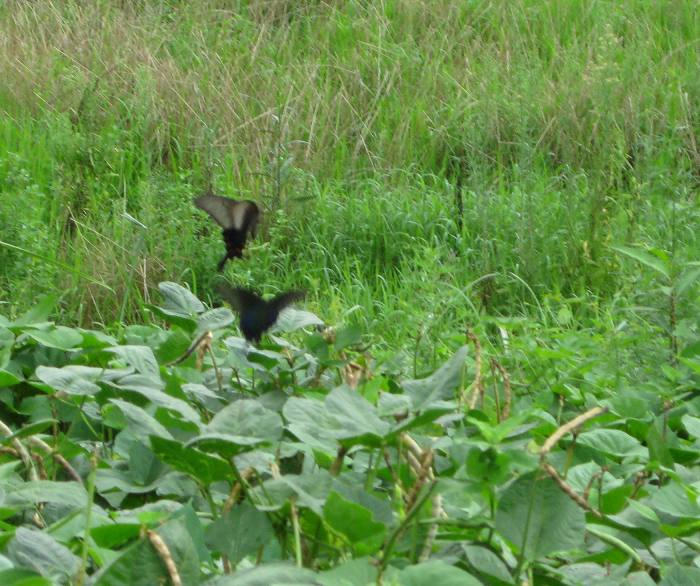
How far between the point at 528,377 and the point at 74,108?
12.8 feet

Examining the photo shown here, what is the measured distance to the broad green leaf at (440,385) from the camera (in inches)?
51.5

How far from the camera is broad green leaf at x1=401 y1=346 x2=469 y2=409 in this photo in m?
1.31

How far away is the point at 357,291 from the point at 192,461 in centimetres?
343

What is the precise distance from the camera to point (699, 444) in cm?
182

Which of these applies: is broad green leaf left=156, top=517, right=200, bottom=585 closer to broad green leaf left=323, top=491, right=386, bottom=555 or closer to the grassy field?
broad green leaf left=323, top=491, right=386, bottom=555

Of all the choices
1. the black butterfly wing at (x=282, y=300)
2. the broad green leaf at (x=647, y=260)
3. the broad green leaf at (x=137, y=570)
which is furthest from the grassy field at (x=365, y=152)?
the broad green leaf at (x=137, y=570)

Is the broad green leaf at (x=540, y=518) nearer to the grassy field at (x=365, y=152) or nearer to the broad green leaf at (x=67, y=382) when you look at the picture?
the broad green leaf at (x=67, y=382)

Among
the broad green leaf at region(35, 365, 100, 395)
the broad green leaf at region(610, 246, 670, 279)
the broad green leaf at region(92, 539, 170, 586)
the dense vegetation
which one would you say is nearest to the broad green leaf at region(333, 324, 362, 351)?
the dense vegetation

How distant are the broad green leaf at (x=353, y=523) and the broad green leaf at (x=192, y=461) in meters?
0.16

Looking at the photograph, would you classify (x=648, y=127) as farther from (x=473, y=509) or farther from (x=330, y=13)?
(x=473, y=509)

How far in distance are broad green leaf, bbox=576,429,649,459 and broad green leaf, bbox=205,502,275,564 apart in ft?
2.09

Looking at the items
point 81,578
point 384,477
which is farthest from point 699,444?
point 81,578

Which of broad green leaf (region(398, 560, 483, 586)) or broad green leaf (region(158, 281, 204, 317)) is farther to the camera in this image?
broad green leaf (region(158, 281, 204, 317))

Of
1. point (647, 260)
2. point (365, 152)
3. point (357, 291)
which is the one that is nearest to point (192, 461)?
point (647, 260)
